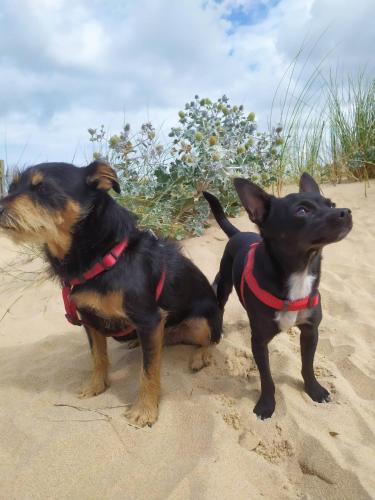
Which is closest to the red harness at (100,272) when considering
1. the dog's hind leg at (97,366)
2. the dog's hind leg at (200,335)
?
the dog's hind leg at (97,366)

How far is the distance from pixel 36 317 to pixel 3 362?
40.1 inches

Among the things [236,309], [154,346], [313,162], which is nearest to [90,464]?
[154,346]

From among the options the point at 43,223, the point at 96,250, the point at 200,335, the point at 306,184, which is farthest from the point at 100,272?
the point at 306,184

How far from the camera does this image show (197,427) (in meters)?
2.36

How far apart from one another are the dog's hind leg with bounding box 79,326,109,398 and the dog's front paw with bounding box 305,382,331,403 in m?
1.42

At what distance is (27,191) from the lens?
246 cm

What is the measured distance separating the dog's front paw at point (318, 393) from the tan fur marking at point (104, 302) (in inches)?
52.5

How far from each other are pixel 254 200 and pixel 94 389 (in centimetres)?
171

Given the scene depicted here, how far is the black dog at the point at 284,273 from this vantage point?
238cm

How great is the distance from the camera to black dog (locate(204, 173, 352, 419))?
2.38 metres

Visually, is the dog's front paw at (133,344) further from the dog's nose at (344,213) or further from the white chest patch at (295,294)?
the dog's nose at (344,213)

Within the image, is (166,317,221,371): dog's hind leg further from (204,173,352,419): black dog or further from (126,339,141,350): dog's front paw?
(204,173,352,419): black dog

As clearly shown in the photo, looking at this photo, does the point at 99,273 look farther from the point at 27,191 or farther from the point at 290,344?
the point at 290,344

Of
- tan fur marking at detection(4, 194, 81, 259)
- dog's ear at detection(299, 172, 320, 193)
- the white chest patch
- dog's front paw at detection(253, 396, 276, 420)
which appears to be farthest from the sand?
dog's ear at detection(299, 172, 320, 193)
